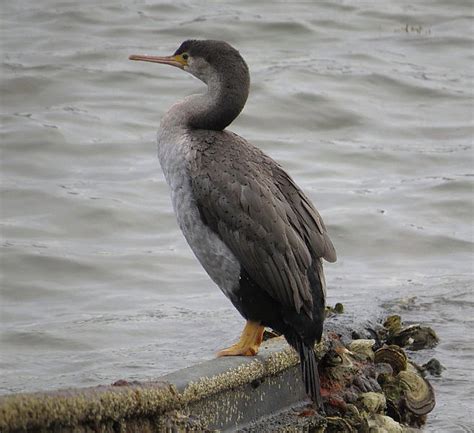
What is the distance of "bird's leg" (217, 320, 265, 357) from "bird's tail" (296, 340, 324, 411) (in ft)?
0.65

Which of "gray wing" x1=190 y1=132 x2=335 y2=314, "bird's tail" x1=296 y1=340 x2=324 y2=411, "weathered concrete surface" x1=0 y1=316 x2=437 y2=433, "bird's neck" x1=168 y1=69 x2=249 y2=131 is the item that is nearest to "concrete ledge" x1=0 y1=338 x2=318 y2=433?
"weathered concrete surface" x1=0 y1=316 x2=437 y2=433

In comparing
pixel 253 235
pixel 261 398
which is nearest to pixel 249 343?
pixel 261 398

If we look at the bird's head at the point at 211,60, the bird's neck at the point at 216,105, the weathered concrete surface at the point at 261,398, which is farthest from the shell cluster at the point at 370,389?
the bird's head at the point at 211,60

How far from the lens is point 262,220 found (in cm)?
518

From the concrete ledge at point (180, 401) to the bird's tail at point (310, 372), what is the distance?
0.11 metres

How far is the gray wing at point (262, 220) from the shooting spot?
5109 millimetres

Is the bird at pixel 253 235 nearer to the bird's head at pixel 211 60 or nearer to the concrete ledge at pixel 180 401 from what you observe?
the concrete ledge at pixel 180 401

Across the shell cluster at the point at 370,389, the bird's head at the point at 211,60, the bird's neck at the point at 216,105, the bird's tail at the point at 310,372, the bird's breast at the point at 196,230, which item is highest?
the bird's head at the point at 211,60

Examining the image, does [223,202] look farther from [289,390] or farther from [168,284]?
[168,284]

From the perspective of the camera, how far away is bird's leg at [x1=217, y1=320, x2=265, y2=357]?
5156 millimetres

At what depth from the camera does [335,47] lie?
1677cm

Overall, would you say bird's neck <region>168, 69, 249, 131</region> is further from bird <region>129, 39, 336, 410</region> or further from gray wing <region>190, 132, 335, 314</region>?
gray wing <region>190, 132, 335, 314</region>

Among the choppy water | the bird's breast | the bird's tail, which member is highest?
the bird's breast

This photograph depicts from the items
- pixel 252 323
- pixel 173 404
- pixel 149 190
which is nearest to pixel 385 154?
pixel 149 190
